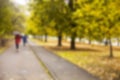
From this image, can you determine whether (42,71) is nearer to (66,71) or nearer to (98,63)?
(66,71)

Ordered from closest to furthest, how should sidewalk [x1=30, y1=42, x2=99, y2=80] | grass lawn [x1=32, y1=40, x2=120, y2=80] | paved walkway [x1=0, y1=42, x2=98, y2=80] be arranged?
sidewalk [x1=30, y1=42, x2=99, y2=80] → paved walkway [x1=0, y1=42, x2=98, y2=80] → grass lawn [x1=32, y1=40, x2=120, y2=80]

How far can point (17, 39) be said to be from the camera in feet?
109

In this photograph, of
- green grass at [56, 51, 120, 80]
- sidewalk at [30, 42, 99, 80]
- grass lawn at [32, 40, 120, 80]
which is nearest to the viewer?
sidewalk at [30, 42, 99, 80]

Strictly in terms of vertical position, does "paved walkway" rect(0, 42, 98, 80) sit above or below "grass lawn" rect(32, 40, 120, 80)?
above

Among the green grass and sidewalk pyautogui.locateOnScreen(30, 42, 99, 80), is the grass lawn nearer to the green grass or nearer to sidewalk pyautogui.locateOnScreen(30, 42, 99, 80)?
the green grass

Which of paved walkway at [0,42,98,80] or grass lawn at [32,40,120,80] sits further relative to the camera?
grass lawn at [32,40,120,80]

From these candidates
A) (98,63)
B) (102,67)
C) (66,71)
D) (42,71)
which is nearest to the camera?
(66,71)

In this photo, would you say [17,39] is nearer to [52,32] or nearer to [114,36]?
[52,32]

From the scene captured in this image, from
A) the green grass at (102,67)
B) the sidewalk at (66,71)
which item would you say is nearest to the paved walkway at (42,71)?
the sidewalk at (66,71)

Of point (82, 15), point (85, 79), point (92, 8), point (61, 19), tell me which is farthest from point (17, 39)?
point (85, 79)

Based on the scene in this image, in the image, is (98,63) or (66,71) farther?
(98,63)

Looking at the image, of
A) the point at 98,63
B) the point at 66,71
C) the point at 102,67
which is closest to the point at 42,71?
the point at 66,71

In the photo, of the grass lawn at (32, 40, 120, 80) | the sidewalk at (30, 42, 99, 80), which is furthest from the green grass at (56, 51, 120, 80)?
the sidewalk at (30, 42, 99, 80)

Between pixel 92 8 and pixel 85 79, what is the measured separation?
37.5 ft
